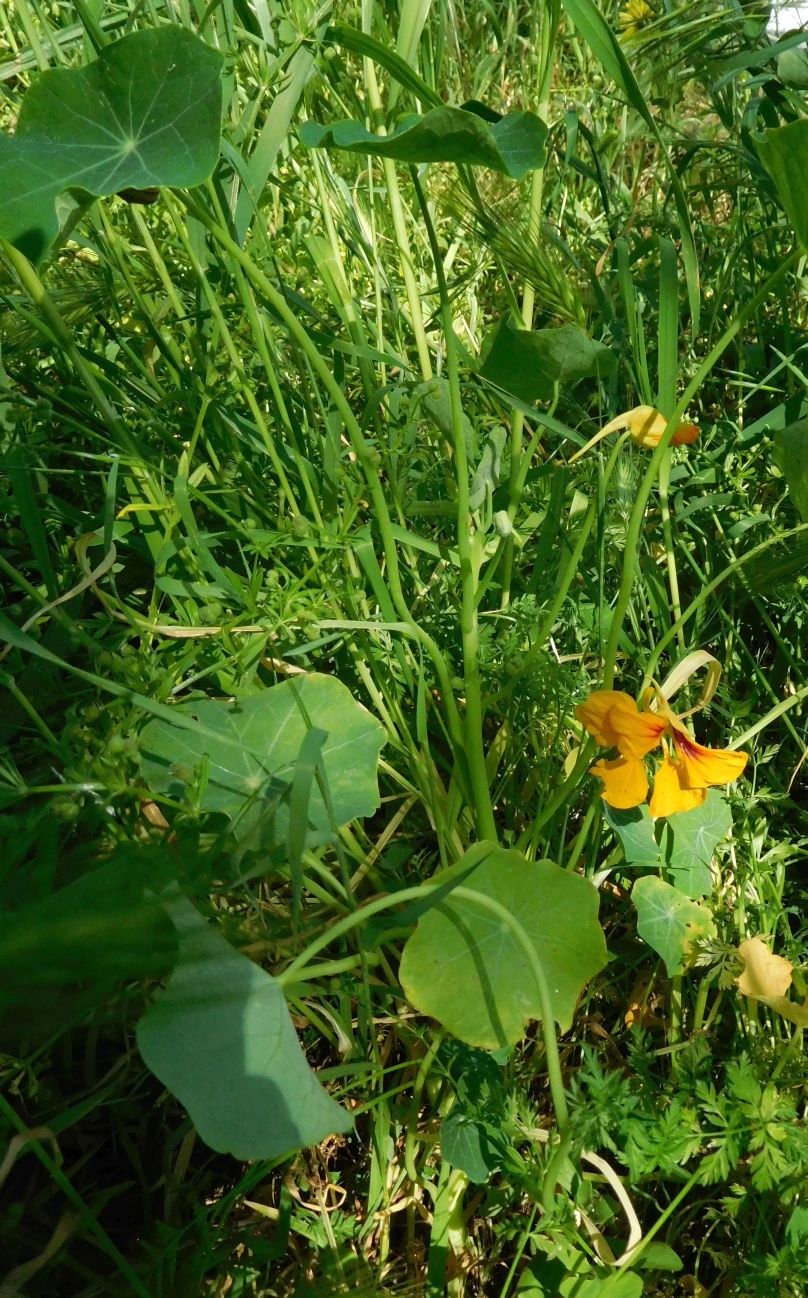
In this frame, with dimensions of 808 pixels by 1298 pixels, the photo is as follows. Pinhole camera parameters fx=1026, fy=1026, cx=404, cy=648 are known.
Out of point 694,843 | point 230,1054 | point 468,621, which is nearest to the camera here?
point 230,1054

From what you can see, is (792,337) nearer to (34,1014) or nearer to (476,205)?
(476,205)

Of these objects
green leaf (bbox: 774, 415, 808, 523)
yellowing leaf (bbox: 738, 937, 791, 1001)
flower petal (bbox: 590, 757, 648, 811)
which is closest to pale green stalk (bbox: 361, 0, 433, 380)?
green leaf (bbox: 774, 415, 808, 523)

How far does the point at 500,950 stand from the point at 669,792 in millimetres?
211

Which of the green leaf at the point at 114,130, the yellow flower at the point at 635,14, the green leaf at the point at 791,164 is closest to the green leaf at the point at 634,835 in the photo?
the green leaf at the point at 791,164

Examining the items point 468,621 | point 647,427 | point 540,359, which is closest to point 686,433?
point 647,427

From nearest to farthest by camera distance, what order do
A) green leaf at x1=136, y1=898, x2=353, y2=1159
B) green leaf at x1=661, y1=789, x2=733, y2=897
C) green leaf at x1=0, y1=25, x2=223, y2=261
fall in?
green leaf at x1=136, y1=898, x2=353, y2=1159, green leaf at x1=0, y1=25, x2=223, y2=261, green leaf at x1=661, y1=789, x2=733, y2=897

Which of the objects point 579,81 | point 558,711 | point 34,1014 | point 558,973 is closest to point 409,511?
point 558,711

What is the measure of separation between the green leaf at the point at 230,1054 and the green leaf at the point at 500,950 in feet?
0.56

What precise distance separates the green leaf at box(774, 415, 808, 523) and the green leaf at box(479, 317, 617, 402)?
17 cm

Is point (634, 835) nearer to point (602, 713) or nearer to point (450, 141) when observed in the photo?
point (602, 713)

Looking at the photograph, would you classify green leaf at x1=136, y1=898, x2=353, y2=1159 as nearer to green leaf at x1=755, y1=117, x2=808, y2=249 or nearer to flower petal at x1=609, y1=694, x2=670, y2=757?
flower petal at x1=609, y1=694, x2=670, y2=757

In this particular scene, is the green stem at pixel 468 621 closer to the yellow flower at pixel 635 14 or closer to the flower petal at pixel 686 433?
the flower petal at pixel 686 433

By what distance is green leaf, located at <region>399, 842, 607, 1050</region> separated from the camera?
2.69ft

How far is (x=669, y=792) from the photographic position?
0.92 m
